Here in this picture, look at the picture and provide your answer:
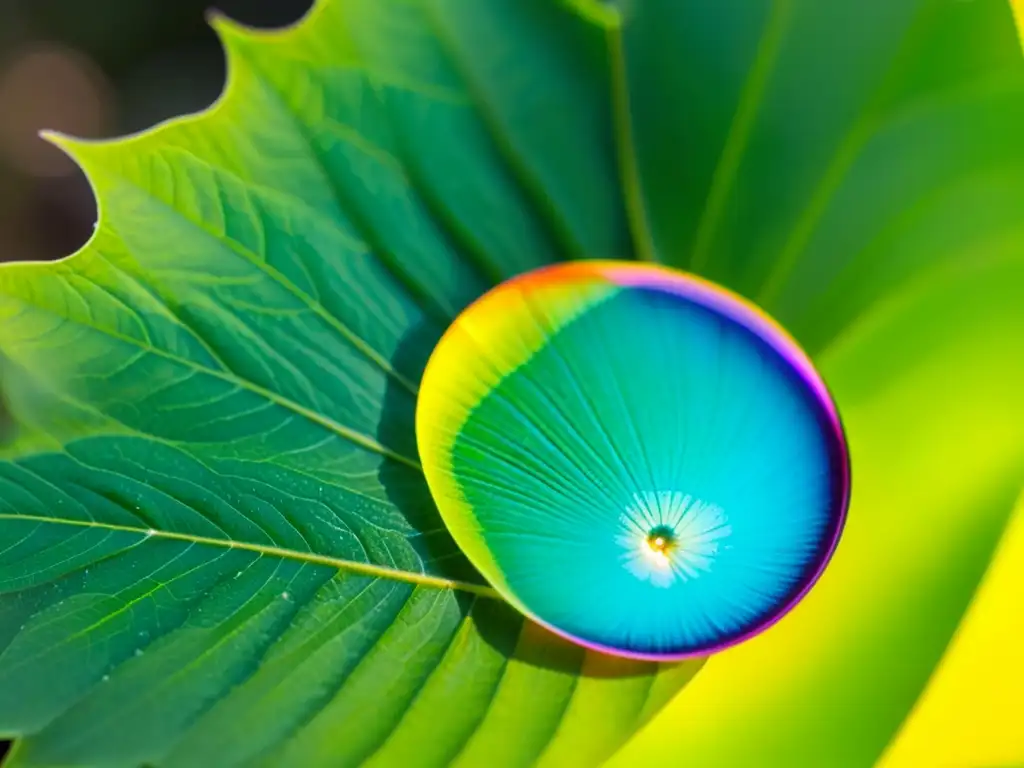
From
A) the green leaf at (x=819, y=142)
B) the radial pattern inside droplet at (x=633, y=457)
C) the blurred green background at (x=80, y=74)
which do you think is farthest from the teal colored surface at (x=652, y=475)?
the blurred green background at (x=80, y=74)

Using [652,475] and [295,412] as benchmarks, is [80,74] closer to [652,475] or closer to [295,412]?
[295,412]

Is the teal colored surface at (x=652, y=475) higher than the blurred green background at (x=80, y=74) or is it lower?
lower

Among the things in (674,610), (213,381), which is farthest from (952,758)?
(213,381)

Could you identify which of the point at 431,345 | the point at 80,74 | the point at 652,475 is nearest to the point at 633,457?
the point at 652,475

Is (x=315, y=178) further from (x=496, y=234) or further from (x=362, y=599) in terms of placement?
(x=362, y=599)

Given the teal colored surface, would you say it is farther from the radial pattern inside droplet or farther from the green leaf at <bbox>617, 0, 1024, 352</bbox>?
the green leaf at <bbox>617, 0, 1024, 352</bbox>

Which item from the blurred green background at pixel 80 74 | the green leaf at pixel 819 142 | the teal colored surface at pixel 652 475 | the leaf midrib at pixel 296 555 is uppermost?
the blurred green background at pixel 80 74

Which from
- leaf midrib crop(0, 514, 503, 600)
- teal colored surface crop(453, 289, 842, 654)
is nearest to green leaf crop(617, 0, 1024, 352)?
teal colored surface crop(453, 289, 842, 654)

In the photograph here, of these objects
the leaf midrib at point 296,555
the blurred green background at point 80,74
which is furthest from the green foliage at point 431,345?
the blurred green background at point 80,74

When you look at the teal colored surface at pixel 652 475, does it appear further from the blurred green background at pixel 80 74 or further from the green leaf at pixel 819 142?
the blurred green background at pixel 80 74

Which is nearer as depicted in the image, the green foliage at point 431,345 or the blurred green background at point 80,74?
the green foliage at point 431,345
